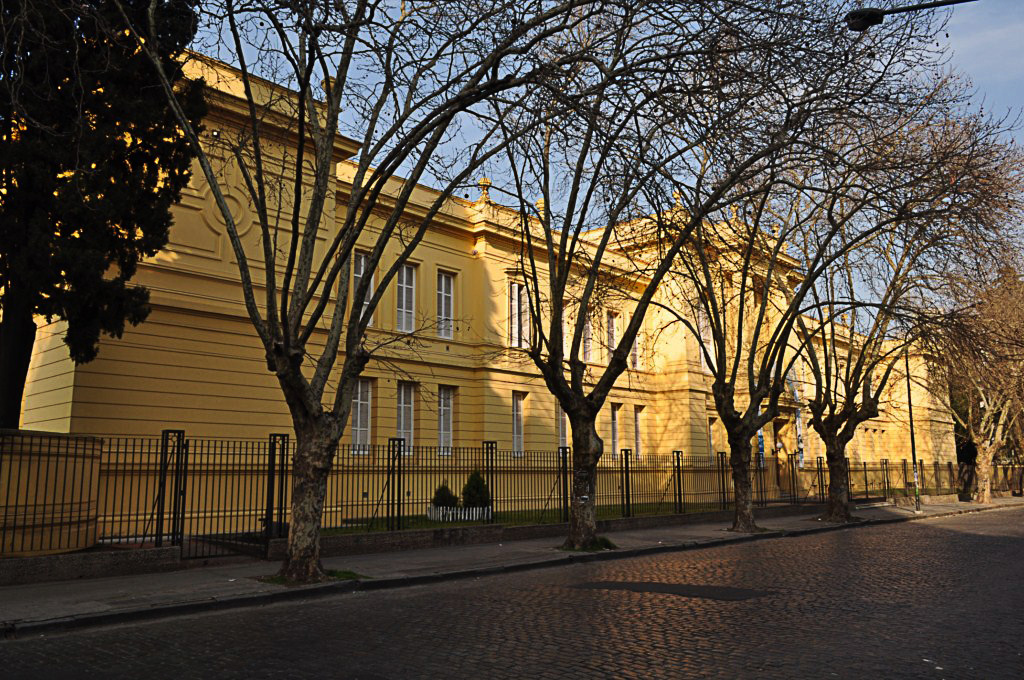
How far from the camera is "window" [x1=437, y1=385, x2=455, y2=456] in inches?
1080

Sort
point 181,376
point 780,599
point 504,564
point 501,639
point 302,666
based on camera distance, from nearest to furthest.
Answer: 1. point 302,666
2. point 501,639
3. point 780,599
4. point 504,564
5. point 181,376

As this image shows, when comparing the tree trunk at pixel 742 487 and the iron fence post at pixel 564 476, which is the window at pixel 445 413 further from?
the tree trunk at pixel 742 487

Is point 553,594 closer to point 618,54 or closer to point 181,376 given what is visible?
point 618,54

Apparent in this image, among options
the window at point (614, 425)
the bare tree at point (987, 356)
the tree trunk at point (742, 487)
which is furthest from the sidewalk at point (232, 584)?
the window at point (614, 425)

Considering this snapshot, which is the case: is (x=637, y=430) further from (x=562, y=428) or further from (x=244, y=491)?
(x=244, y=491)

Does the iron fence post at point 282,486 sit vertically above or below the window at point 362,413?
below

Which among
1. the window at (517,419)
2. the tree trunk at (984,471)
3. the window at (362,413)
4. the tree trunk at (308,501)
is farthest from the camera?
the tree trunk at (984,471)

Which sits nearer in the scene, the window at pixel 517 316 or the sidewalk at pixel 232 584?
the sidewalk at pixel 232 584

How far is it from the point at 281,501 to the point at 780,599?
8600mm

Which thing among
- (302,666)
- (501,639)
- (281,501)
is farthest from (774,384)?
(302,666)

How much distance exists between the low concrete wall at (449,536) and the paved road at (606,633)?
361cm

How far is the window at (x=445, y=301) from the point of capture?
28188mm

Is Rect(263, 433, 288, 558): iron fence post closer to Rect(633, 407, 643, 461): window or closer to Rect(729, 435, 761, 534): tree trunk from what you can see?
Rect(729, 435, 761, 534): tree trunk

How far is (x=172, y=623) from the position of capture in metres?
9.12
